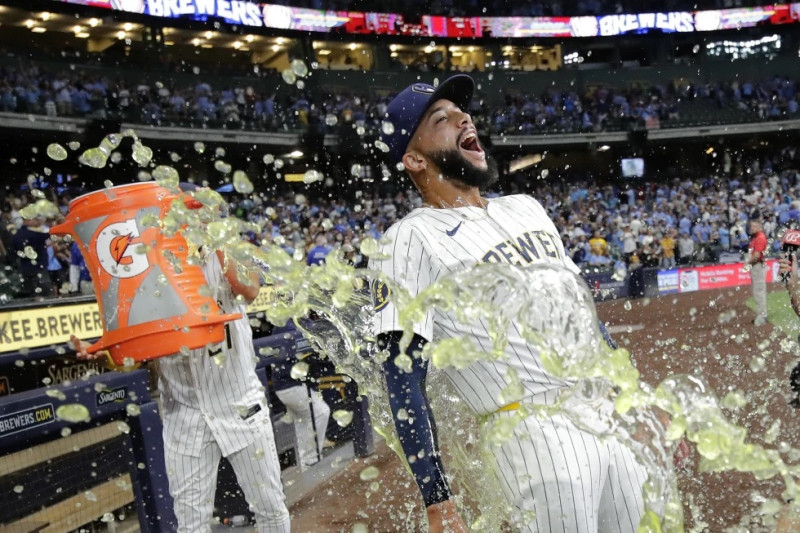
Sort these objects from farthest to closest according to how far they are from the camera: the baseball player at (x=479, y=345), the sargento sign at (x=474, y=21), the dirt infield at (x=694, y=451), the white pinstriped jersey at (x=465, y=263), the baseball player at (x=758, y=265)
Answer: the sargento sign at (x=474, y=21) → the baseball player at (x=758, y=265) → the dirt infield at (x=694, y=451) → the white pinstriped jersey at (x=465, y=263) → the baseball player at (x=479, y=345)

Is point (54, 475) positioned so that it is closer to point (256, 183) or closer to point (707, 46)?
point (256, 183)

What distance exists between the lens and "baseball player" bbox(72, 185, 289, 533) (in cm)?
347

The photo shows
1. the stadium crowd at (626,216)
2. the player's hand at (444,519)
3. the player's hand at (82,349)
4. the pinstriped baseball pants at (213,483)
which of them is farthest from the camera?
the stadium crowd at (626,216)

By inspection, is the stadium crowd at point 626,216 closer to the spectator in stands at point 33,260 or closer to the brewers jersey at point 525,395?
the spectator in stands at point 33,260

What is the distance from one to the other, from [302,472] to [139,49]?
22.3 metres

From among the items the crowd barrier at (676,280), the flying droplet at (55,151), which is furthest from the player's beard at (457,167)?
the crowd barrier at (676,280)

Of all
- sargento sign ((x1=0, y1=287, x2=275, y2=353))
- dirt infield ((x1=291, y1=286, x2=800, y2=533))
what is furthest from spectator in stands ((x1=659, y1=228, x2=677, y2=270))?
sargento sign ((x1=0, y1=287, x2=275, y2=353))

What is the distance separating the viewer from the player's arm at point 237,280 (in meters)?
3.48

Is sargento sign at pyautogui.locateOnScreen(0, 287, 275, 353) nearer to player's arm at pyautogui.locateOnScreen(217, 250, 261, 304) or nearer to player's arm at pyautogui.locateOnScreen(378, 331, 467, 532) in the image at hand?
player's arm at pyautogui.locateOnScreen(217, 250, 261, 304)

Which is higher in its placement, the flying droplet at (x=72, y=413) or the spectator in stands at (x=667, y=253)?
the flying droplet at (x=72, y=413)

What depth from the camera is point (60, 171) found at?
21.2 m

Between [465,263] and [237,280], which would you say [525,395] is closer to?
[465,263]

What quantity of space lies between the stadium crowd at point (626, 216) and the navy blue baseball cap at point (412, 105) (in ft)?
39.8

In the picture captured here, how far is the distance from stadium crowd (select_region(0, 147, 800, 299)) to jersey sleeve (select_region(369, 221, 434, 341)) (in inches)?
489
